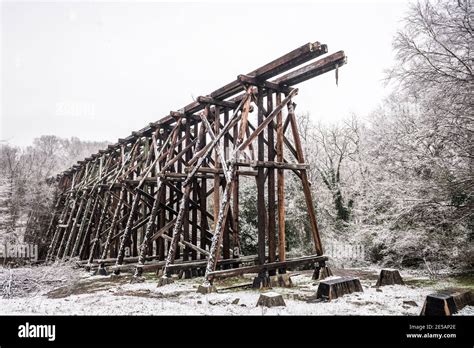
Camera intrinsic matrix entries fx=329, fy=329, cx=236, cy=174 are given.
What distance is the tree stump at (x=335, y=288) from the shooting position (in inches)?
215

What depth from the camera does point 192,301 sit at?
5.50m

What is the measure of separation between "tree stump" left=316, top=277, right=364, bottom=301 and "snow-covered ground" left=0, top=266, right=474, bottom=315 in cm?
13

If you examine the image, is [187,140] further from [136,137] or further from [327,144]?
[327,144]

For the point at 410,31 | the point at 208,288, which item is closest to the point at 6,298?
the point at 208,288

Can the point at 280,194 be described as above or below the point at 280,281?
above

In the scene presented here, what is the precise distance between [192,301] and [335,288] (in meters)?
2.42

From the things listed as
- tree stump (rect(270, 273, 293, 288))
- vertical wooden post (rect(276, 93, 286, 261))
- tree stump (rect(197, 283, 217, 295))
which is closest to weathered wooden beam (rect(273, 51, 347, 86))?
vertical wooden post (rect(276, 93, 286, 261))

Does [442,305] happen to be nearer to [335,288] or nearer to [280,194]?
[335,288]

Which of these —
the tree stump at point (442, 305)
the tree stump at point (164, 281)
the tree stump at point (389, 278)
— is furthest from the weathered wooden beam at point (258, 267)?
the tree stump at point (442, 305)

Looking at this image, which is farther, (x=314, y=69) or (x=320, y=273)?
(x=320, y=273)

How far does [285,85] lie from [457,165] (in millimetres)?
4672

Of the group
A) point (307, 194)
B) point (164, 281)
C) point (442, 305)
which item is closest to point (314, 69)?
point (307, 194)
